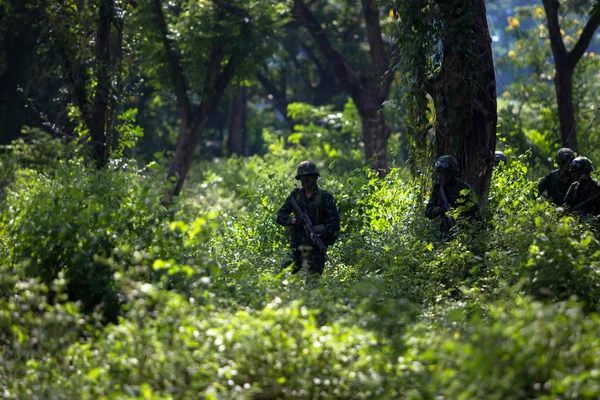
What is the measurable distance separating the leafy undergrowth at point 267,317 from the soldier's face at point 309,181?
1337 millimetres

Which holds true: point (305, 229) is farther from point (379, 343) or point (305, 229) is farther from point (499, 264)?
point (379, 343)

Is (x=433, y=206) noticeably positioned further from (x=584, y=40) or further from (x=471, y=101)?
(x=584, y=40)

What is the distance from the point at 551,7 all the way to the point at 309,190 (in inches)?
377

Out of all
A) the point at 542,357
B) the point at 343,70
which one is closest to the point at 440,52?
the point at 542,357

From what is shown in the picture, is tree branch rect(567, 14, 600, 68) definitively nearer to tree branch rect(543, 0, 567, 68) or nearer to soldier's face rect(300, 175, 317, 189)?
tree branch rect(543, 0, 567, 68)

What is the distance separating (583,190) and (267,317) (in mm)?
6098

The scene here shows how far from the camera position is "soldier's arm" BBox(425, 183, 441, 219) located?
10742 mm

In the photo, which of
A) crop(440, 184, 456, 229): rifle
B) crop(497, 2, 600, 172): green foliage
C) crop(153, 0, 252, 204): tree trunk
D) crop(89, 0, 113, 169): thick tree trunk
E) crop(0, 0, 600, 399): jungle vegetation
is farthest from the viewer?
crop(153, 0, 252, 204): tree trunk

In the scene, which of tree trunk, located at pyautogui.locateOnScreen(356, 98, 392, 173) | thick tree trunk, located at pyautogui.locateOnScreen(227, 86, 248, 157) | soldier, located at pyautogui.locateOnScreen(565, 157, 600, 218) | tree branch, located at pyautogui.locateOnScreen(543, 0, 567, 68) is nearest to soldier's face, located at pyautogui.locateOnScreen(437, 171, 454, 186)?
soldier, located at pyautogui.locateOnScreen(565, 157, 600, 218)

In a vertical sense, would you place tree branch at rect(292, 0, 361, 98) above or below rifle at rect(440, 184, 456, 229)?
above

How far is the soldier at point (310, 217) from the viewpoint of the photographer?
10750 millimetres

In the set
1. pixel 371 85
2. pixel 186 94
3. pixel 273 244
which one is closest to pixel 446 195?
pixel 273 244

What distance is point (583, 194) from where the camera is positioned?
10938 millimetres

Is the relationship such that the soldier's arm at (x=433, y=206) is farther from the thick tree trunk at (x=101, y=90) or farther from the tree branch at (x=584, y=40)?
the tree branch at (x=584, y=40)
